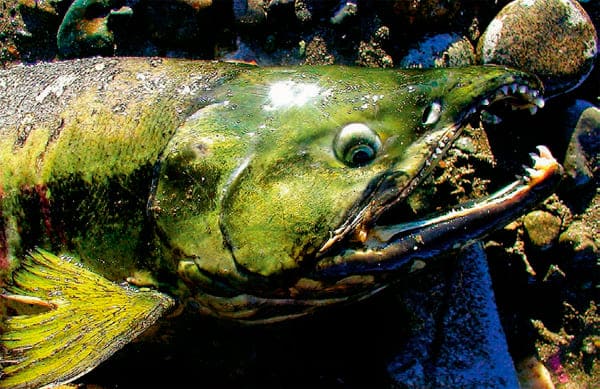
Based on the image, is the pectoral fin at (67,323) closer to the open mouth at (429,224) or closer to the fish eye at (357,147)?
the open mouth at (429,224)

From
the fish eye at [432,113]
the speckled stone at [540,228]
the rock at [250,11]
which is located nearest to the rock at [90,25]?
the rock at [250,11]

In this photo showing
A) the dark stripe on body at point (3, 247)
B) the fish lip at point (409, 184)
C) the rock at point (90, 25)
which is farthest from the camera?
the rock at point (90, 25)

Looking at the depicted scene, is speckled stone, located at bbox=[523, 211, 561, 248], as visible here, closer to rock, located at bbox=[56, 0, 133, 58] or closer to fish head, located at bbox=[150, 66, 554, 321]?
fish head, located at bbox=[150, 66, 554, 321]

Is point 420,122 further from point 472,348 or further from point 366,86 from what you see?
point 472,348

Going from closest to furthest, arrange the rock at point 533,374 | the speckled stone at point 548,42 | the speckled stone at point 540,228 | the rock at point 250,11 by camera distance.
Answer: the rock at point 533,374 → the speckled stone at point 540,228 → the speckled stone at point 548,42 → the rock at point 250,11

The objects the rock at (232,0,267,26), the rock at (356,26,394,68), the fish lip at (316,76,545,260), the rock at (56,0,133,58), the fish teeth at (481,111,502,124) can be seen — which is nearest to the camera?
the fish lip at (316,76,545,260)

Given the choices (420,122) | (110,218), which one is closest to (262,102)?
(420,122)

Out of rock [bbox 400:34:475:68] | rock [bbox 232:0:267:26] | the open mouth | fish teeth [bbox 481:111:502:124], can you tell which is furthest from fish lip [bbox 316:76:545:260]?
rock [bbox 232:0:267:26]

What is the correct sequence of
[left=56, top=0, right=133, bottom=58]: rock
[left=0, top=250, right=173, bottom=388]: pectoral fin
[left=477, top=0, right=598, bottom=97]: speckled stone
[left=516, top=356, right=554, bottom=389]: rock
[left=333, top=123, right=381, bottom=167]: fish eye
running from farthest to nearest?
1. [left=56, top=0, right=133, bottom=58]: rock
2. [left=477, top=0, right=598, bottom=97]: speckled stone
3. [left=516, top=356, right=554, bottom=389]: rock
4. [left=0, top=250, right=173, bottom=388]: pectoral fin
5. [left=333, top=123, right=381, bottom=167]: fish eye
